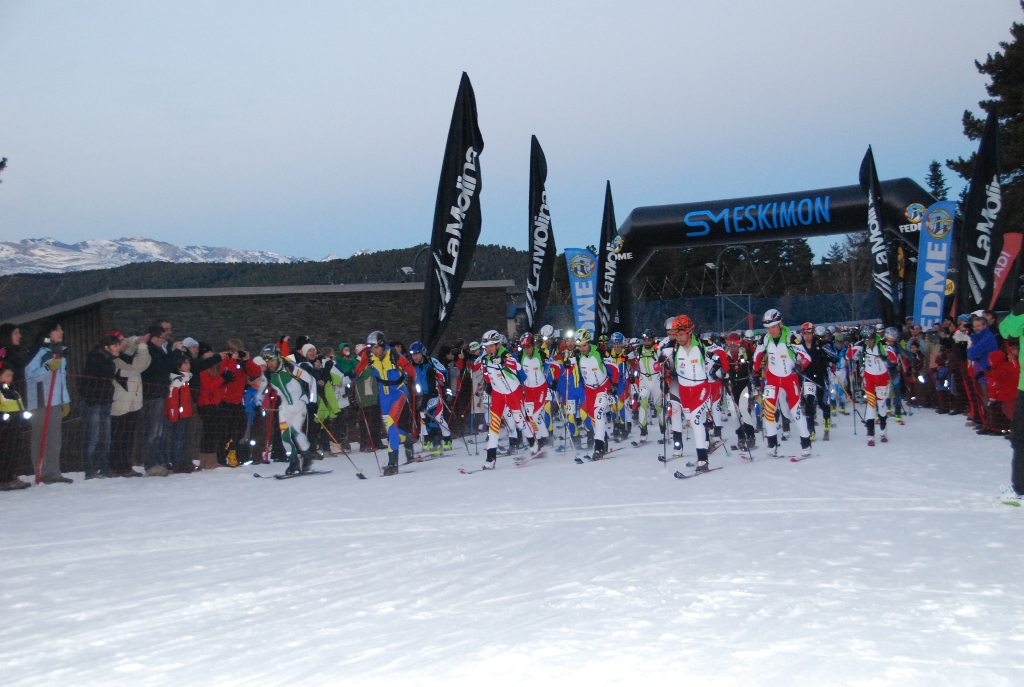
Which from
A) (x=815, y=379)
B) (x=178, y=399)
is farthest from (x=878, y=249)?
(x=178, y=399)

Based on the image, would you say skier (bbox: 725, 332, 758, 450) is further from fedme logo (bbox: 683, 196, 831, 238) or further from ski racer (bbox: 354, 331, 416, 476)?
fedme logo (bbox: 683, 196, 831, 238)

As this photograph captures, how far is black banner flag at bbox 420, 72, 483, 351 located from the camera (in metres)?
13.3

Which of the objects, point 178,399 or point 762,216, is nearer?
point 178,399

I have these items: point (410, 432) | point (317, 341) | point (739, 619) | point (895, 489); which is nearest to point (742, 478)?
point (895, 489)

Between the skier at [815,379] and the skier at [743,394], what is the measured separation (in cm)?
91

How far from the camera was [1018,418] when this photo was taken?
8.23 m

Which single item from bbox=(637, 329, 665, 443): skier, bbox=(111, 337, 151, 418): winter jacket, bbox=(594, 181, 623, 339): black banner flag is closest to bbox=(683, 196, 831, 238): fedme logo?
bbox=(594, 181, 623, 339): black banner flag

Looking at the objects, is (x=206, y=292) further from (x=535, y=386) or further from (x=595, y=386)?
(x=595, y=386)

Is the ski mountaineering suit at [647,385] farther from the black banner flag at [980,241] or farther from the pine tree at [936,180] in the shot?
the pine tree at [936,180]

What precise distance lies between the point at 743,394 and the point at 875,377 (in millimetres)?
2203

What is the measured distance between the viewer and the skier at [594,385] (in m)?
13.8

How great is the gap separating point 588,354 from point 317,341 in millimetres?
15394

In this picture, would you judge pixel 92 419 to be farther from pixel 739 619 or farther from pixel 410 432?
pixel 739 619

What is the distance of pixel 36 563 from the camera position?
7270mm
